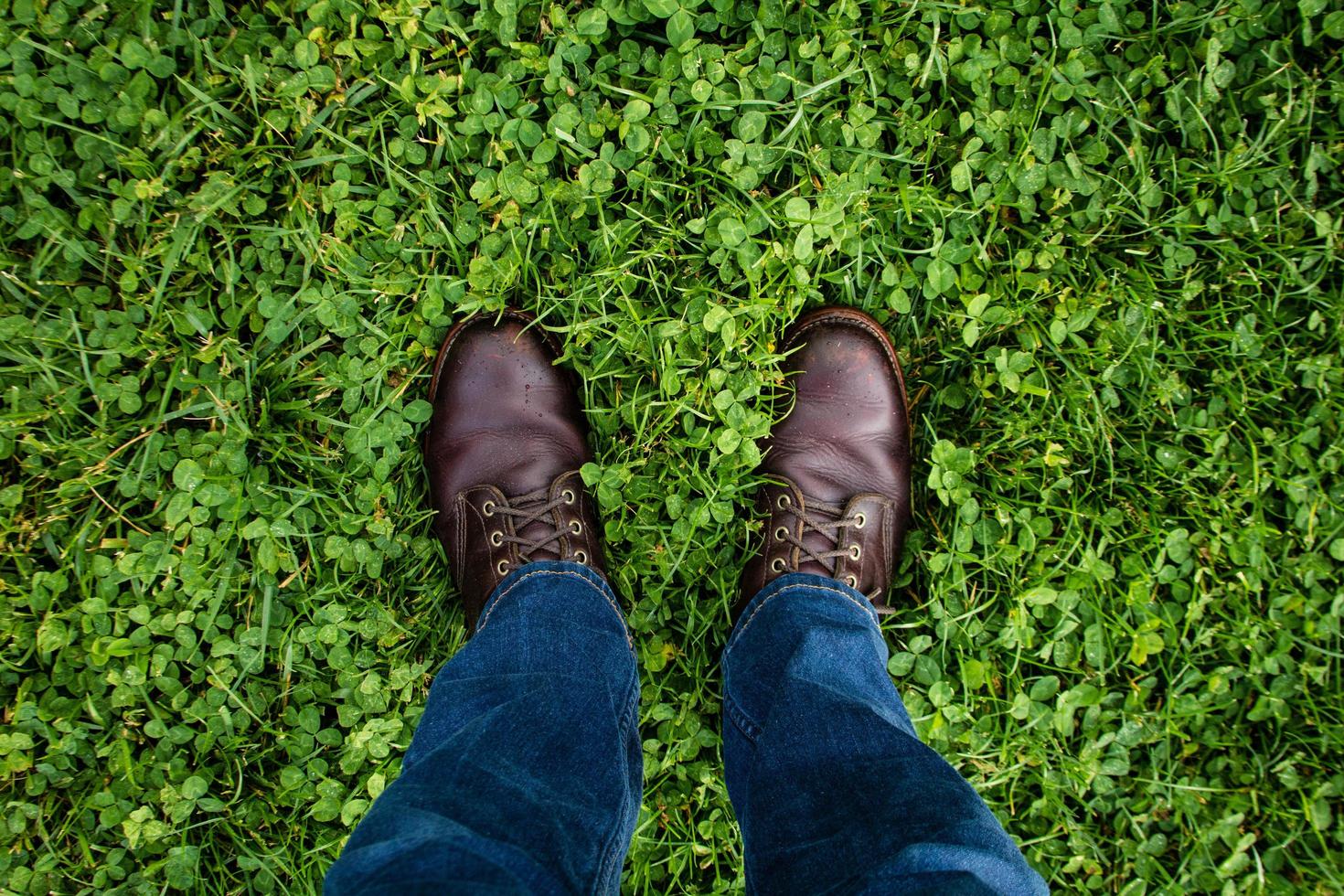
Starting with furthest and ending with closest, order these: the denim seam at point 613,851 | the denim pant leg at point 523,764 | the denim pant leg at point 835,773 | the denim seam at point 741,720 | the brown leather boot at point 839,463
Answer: the brown leather boot at point 839,463
the denim seam at point 741,720
the denim seam at point 613,851
the denim pant leg at point 835,773
the denim pant leg at point 523,764

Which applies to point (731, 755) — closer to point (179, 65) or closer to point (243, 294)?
point (243, 294)

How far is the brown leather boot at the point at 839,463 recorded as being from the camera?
6.82ft

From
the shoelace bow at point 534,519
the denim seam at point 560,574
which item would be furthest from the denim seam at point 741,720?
the shoelace bow at point 534,519

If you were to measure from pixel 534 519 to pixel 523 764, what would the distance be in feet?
2.64

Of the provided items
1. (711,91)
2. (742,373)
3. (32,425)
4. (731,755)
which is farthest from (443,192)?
(731,755)

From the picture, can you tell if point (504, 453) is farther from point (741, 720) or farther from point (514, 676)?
point (741, 720)

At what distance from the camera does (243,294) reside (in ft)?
6.84

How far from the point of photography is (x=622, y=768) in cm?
157

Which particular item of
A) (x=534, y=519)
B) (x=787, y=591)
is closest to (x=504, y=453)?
(x=534, y=519)

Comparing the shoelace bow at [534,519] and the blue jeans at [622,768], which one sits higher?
the blue jeans at [622,768]

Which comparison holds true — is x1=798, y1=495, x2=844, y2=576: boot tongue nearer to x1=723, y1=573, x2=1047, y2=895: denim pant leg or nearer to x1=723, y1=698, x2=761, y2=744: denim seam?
x1=723, y1=573, x2=1047, y2=895: denim pant leg

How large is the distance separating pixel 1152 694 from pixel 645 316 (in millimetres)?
1744

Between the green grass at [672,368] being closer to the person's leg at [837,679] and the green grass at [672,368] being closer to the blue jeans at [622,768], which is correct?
the person's leg at [837,679]

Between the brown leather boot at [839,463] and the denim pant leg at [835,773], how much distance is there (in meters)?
0.10
